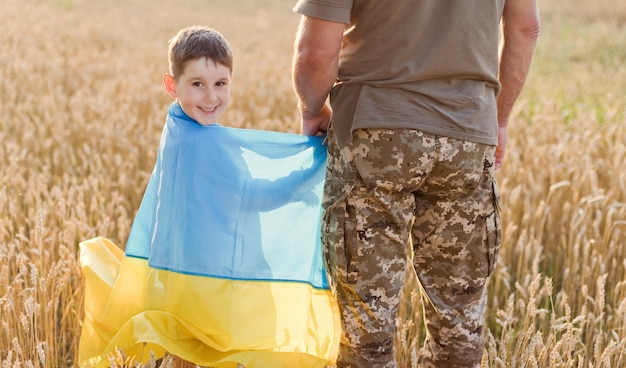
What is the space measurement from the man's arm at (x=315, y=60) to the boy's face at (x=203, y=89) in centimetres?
30

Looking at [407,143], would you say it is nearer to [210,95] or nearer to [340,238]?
[340,238]

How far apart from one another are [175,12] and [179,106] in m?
15.6

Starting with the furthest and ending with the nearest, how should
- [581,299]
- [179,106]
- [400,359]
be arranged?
[581,299], [400,359], [179,106]

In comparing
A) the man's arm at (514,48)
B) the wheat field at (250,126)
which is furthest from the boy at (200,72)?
the man's arm at (514,48)

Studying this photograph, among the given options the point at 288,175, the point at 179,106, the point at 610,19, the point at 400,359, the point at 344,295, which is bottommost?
the point at 400,359

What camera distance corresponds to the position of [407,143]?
213 centimetres

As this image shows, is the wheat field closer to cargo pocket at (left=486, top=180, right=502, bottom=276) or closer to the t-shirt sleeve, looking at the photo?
cargo pocket at (left=486, top=180, right=502, bottom=276)

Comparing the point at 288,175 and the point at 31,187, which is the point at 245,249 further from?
the point at 31,187

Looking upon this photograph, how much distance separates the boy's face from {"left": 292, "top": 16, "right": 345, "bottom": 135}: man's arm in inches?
11.9

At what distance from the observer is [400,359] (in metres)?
2.84

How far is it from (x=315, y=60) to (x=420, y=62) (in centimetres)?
29

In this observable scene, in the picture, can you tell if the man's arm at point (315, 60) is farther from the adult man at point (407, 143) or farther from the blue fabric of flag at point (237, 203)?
the blue fabric of flag at point (237, 203)

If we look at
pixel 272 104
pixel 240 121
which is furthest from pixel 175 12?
pixel 240 121

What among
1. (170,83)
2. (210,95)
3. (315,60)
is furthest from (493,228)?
(170,83)
